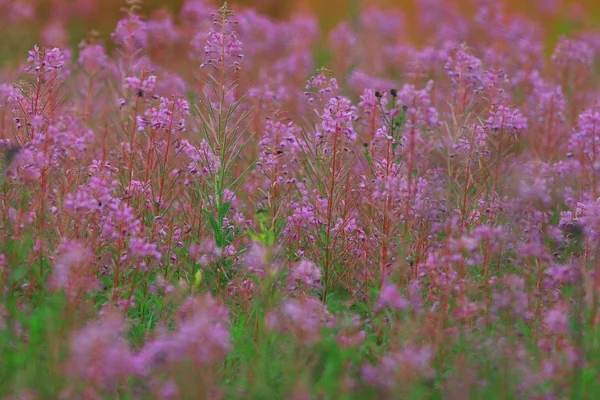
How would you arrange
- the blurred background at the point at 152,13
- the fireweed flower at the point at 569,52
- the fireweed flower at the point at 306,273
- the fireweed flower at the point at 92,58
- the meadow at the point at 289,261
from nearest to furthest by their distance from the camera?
1. the meadow at the point at 289,261
2. the fireweed flower at the point at 306,273
3. the fireweed flower at the point at 92,58
4. the fireweed flower at the point at 569,52
5. the blurred background at the point at 152,13

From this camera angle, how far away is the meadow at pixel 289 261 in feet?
10.6

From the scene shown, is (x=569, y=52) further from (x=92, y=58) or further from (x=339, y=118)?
(x=92, y=58)

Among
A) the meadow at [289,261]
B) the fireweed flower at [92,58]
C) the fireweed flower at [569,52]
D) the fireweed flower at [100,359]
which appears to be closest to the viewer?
the fireweed flower at [100,359]

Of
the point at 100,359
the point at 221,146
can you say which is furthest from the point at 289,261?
the point at 100,359

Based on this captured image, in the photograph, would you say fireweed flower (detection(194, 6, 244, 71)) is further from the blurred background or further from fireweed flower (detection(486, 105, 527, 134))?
the blurred background

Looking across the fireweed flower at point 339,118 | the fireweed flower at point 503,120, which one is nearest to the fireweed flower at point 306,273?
the fireweed flower at point 339,118

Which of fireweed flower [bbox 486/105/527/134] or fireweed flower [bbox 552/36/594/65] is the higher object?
fireweed flower [bbox 552/36/594/65]

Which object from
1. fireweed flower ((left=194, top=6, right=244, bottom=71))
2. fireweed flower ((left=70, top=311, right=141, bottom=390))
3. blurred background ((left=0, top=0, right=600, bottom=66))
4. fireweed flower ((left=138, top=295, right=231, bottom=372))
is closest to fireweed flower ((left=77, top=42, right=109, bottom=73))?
fireweed flower ((left=194, top=6, right=244, bottom=71))

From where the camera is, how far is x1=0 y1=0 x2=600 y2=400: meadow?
127 inches

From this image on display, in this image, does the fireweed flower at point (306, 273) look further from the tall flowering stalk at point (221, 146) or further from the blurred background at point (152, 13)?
the blurred background at point (152, 13)

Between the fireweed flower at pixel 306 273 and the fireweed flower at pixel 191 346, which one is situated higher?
the fireweed flower at pixel 306 273

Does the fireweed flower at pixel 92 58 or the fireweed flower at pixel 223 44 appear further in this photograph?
the fireweed flower at pixel 92 58

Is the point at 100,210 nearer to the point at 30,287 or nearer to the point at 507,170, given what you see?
the point at 30,287

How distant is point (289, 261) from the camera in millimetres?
4629
